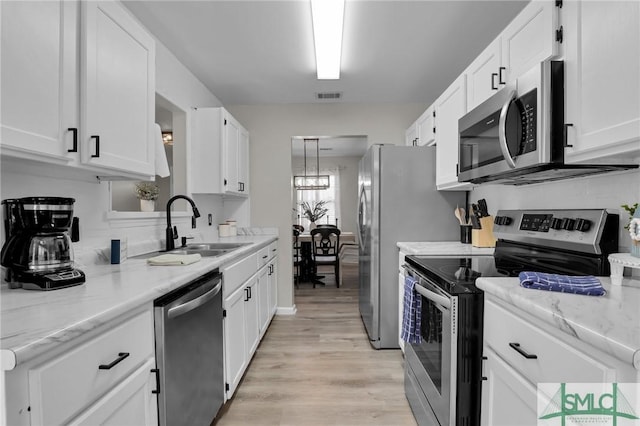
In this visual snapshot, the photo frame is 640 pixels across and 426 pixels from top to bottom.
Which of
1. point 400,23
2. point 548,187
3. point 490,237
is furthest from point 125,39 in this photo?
point 490,237

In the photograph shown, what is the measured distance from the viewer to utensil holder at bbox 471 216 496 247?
2.47 m

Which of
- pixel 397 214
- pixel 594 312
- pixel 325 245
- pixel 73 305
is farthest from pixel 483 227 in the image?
pixel 325 245

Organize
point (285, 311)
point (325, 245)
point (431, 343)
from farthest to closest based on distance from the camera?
point (325, 245) < point (285, 311) < point (431, 343)

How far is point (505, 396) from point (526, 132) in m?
1.03

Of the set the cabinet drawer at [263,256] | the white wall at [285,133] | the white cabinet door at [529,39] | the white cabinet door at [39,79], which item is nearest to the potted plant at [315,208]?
the white wall at [285,133]

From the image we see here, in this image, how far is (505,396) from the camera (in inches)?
43.8

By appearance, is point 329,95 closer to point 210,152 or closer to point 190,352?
point 210,152

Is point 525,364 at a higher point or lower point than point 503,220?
lower

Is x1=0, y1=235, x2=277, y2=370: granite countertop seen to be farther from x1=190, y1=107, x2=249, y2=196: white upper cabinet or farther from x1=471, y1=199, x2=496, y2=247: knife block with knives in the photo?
x1=471, y1=199, x2=496, y2=247: knife block with knives

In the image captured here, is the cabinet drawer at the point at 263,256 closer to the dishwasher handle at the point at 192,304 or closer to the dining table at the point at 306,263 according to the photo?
the dishwasher handle at the point at 192,304

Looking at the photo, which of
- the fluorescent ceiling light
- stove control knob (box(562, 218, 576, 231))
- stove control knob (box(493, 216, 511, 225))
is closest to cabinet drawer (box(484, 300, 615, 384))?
stove control knob (box(562, 218, 576, 231))

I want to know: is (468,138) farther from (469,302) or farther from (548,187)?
(469,302)

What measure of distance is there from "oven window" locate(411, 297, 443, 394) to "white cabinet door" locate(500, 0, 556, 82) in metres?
1.16

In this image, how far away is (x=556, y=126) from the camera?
136 centimetres
